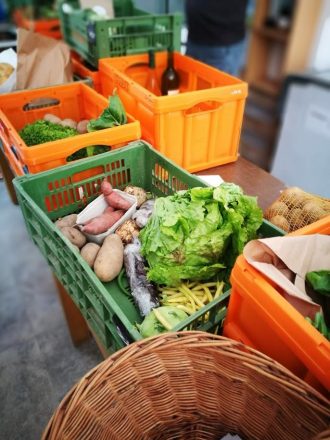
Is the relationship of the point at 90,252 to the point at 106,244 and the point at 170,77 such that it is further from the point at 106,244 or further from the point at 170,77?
the point at 170,77

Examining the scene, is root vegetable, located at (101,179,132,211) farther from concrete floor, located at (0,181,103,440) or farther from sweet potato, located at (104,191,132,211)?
concrete floor, located at (0,181,103,440)

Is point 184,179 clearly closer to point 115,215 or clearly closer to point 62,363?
point 115,215

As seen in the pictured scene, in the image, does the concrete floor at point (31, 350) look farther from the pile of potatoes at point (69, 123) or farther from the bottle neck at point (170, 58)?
the bottle neck at point (170, 58)

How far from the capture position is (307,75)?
295cm

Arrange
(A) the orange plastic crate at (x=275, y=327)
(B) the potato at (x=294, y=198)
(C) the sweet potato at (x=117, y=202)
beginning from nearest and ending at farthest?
1. (A) the orange plastic crate at (x=275, y=327)
2. (B) the potato at (x=294, y=198)
3. (C) the sweet potato at (x=117, y=202)

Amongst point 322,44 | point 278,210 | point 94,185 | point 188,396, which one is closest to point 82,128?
point 94,185

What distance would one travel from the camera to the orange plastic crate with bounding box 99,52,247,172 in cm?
137

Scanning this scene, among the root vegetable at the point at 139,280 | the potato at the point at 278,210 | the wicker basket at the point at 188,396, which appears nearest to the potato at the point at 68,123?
the root vegetable at the point at 139,280

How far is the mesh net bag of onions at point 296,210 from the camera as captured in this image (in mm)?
1091

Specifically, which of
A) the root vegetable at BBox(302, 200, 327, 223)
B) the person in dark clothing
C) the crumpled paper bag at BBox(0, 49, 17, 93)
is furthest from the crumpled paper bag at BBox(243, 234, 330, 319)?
the person in dark clothing

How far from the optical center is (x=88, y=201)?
135 cm

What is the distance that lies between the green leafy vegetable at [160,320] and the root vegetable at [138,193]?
0.49 meters

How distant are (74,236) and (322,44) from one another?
3065 mm

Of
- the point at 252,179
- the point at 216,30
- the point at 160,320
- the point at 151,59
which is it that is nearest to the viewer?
the point at 160,320
